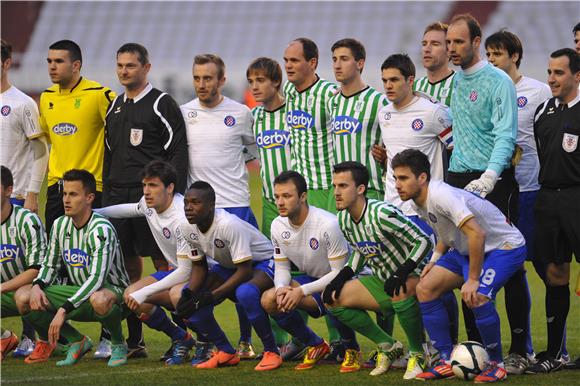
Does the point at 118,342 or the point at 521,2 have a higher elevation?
the point at 521,2

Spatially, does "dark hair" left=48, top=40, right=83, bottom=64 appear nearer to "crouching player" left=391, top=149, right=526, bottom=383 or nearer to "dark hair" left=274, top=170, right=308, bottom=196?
"dark hair" left=274, top=170, right=308, bottom=196

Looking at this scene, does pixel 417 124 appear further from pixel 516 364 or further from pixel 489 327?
pixel 516 364

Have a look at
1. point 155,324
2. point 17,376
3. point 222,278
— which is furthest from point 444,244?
point 17,376

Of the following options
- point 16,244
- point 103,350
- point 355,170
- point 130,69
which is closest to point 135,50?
point 130,69

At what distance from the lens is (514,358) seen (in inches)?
276

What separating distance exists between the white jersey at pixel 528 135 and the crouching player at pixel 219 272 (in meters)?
1.95

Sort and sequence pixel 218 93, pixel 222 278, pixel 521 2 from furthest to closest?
pixel 521 2, pixel 218 93, pixel 222 278

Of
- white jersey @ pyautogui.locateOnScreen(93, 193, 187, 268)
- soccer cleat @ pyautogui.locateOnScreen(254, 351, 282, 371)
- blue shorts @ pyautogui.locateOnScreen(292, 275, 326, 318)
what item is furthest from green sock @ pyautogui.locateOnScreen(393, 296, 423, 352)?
white jersey @ pyautogui.locateOnScreen(93, 193, 187, 268)

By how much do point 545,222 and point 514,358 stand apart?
0.95 m

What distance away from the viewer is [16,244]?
797 cm

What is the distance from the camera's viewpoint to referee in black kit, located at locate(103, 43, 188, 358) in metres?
8.07

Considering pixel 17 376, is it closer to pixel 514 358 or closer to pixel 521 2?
pixel 514 358

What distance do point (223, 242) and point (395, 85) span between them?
1.65 m

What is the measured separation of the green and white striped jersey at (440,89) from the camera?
788 cm
